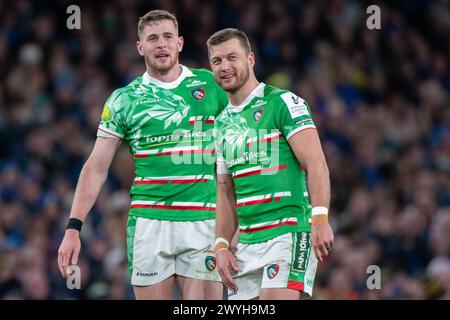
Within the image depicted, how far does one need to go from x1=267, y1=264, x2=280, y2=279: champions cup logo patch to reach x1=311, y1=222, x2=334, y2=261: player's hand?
0.38 meters

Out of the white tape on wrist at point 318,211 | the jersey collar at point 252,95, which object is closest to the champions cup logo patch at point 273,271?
the white tape on wrist at point 318,211

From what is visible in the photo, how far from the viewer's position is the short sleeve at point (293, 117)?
6.80 m

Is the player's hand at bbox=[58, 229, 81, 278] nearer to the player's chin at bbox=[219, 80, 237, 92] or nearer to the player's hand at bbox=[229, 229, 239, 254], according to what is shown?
the player's hand at bbox=[229, 229, 239, 254]

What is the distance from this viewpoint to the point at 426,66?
1562 centimetres

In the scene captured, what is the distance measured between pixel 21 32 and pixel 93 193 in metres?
8.25

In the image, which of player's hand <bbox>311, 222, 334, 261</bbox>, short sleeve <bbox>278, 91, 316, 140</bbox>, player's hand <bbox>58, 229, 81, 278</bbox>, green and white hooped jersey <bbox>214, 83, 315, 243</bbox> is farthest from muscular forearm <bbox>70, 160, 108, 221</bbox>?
player's hand <bbox>311, 222, 334, 261</bbox>

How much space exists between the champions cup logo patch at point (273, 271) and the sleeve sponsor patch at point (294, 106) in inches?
38.7

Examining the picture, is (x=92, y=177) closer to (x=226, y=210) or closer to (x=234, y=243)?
(x=226, y=210)

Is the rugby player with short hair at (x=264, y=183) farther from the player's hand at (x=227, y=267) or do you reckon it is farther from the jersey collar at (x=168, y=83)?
the jersey collar at (x=168, y=83)

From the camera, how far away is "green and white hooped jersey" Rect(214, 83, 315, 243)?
6.84 metres

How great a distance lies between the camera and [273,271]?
22.1 ft

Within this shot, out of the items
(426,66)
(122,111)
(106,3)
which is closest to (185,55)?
(106,3)

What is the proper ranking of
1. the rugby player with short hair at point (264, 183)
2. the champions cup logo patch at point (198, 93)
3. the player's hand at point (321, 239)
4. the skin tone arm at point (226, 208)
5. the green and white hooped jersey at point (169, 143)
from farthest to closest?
the champions cup logo patch at point (198, 93) → the green and white hooped jersey at point (169, 143) → the skin tone arm at point (226, 208) → the rugby player with short hair at point (264, 183) → the player's hand at point (321, 239)
